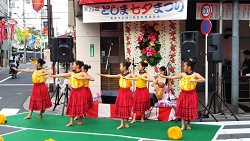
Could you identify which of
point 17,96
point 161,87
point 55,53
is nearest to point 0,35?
point 17,96

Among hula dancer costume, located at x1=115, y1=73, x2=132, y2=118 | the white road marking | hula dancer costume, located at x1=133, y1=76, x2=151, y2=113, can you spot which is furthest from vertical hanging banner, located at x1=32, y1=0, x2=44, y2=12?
hula dancer costume, located at x1=115, y1=73, x2=132, y2=118

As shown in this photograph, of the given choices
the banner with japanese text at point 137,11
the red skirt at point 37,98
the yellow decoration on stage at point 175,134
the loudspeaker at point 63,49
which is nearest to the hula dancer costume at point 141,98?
the yellow decoration on stage at point 175,134

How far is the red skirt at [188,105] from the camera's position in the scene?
7.55 m

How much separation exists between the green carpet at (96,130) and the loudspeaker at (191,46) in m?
1.90

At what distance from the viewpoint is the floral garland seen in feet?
36.1

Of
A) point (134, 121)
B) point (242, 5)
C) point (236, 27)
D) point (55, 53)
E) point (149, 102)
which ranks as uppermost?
point (242, 5)

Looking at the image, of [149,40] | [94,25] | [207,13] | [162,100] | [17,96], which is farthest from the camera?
[17,96]

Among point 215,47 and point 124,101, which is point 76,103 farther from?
point 215,47

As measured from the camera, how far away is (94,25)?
41.5 ft

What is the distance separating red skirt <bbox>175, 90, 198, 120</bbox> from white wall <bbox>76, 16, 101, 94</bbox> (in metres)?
5.64

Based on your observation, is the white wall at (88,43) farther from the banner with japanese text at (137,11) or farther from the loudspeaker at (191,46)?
the loudspeaker at (191,46)

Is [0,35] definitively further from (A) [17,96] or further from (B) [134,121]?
(B) [134,121]

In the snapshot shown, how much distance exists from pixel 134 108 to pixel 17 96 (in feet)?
26.3

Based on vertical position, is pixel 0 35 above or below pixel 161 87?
above
